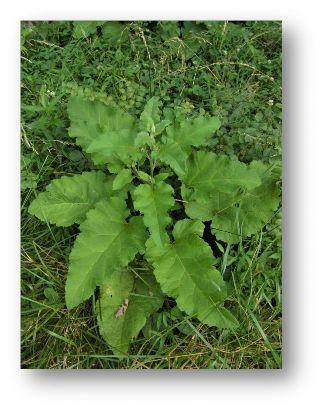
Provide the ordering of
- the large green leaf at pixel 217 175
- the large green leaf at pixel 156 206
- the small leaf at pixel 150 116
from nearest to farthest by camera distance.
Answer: the large green leaf at pixel 156 206
the small leaf at pixel 150 116
the large green leaf at pixel 217 175

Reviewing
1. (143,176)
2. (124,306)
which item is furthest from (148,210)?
(124,306)

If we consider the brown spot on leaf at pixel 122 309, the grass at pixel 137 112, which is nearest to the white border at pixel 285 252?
the grass at pixel 137 112

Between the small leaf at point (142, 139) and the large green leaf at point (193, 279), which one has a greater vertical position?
the small leaf at point (142, 139)

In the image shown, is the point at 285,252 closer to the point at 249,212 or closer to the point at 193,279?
the point at 249,212

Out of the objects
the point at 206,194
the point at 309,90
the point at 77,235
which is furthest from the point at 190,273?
the point at 309,90

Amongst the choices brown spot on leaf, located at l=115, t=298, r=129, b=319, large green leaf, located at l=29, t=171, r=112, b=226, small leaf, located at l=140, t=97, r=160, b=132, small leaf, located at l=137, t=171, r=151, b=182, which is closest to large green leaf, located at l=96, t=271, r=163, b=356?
brown spot on leaf, located at l=115, t=298, r=129, b=319

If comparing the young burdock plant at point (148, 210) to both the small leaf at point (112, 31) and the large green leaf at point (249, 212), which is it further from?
the small leaf at point (112, 31)
